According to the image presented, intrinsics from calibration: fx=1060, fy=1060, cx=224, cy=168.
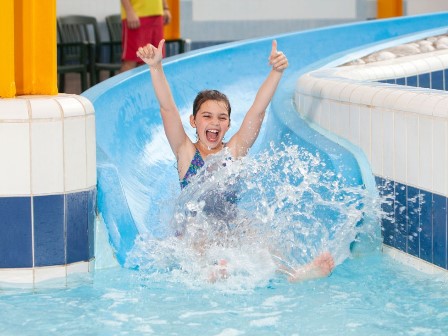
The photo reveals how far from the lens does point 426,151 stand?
139 inches

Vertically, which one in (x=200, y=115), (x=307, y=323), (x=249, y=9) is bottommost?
(x=307, y=323)

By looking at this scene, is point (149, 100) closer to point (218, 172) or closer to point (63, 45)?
point (218, 172)

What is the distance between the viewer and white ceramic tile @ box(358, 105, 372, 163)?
3.98 metres

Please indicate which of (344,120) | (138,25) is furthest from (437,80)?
(138,25)

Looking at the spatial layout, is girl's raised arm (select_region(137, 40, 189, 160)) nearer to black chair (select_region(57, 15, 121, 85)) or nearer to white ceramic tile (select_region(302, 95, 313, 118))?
white ceramic tile (select_region(302, 95, 313, 118))

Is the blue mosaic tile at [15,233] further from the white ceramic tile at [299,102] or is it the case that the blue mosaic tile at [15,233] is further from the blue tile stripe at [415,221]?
the white ceramic tile at [299,102]

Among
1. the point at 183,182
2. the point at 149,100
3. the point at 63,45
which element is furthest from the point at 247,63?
the point at 183,182

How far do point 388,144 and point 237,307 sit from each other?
96cm

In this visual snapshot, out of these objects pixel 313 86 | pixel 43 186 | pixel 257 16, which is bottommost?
pixel 43 186

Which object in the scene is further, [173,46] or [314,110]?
[173,46]

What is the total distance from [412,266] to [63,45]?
5.99 m

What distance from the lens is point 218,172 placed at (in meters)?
3.99

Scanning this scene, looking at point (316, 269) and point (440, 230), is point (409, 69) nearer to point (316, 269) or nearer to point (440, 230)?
point (440, 230)

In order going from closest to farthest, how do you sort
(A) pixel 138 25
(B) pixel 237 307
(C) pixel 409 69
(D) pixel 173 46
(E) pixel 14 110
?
(B) pixel 237 307 < (E) pixel 14 110 < (C) pixel 409 69 < (A) pixel 138 25 < (D) pixel 173 46
